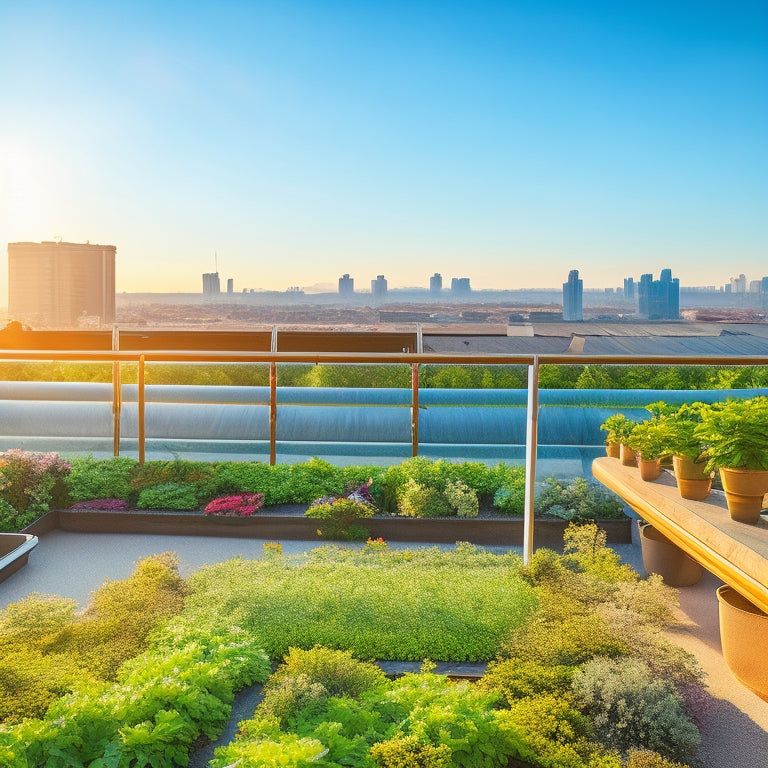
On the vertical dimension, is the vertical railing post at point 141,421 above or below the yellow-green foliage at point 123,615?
above

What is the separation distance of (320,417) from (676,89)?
26.4 ft

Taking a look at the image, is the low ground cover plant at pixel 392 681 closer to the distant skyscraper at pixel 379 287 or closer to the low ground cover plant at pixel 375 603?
the low ground cover plant at pixel 375 603

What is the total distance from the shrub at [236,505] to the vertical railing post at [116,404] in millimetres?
1121

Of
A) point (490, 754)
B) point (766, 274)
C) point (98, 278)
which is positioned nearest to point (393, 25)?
point (490, 754)

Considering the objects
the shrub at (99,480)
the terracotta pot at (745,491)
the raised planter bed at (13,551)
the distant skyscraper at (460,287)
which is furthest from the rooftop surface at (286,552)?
the distant skyscraper at (460,287)

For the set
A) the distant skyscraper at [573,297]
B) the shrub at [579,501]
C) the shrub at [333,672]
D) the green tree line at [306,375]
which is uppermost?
the distant skyscraper at [573,297]

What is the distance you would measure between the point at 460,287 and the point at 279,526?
12.4 meters

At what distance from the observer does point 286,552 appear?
5188 mm

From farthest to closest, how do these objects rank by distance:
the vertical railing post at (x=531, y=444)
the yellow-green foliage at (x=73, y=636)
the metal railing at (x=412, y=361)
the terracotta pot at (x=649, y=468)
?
the metal railing at (x=412, y=361)
the vertical railing post at (x=531, y=444)
the terracotta pot at (x=649, y=468)
the yellow-green foliage at (x=73, y=636)

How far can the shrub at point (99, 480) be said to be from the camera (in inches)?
231

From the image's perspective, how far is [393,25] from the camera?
8.98m

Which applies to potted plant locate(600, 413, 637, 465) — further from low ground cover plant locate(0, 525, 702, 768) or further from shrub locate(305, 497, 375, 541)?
shrub locate(305, 497, 375, 541)

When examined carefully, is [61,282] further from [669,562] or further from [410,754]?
[410,754]

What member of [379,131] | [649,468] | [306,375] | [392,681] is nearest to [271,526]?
[306,375]
